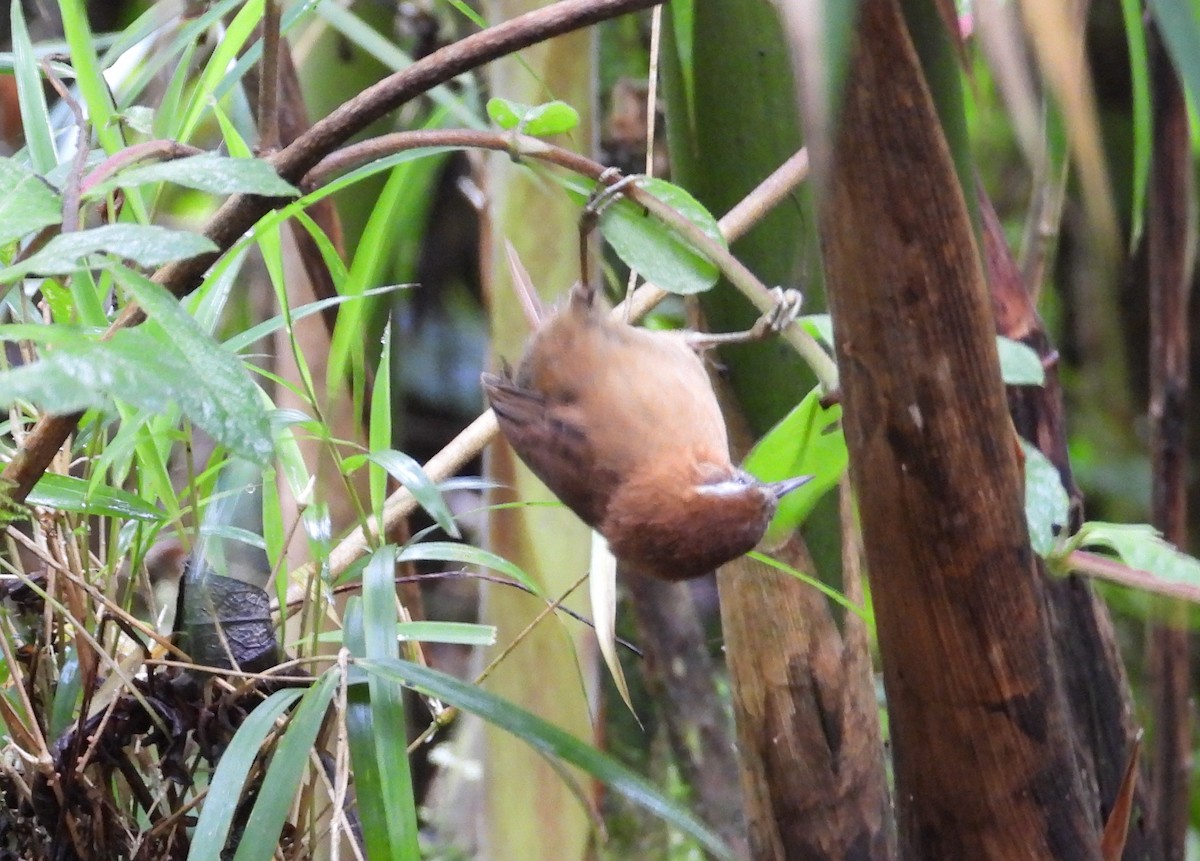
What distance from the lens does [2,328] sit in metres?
0.54

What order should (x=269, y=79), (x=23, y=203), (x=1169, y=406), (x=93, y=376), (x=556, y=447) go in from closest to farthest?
1. (x=93, y=376)
2. (x=23, y=203)
3. (x=269, y=79)
4. (x=556, y=447)
5. (x=1169, y=406)

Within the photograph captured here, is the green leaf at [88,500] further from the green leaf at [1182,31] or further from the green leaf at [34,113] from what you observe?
the green leaf at [1182,31]

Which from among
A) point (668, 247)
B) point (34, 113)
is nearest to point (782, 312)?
point (668, 247)

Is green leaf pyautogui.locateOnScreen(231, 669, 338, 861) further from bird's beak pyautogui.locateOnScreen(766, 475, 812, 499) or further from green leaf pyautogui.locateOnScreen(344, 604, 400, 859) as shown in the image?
bird's beak pyautogui.locateOnScreen(766, 475, 812, 499)

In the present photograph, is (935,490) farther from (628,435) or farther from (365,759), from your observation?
(628,435)

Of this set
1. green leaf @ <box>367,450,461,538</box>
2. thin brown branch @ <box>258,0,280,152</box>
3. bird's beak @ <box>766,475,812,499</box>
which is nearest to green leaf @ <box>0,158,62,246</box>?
thin brown branch @ <box>258,0,280,152</box>

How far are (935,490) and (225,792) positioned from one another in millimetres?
412

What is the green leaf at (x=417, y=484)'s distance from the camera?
69cm

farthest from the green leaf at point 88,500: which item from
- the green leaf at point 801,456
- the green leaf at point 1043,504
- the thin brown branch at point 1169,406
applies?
the thin brown branch at point 1169,406

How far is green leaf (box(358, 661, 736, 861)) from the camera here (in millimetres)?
667

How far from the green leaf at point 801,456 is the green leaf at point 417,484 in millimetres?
209

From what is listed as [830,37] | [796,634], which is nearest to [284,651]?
[796,634]

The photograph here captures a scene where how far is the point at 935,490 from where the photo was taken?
0.57 metres

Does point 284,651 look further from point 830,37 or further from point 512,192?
point 830,37
